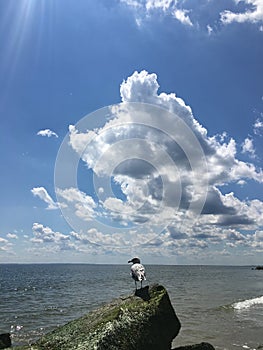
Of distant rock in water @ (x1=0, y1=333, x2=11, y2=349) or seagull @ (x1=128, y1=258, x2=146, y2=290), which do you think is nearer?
distant rock in water @ (x1=0, y1=333, x2=11, y2=349)

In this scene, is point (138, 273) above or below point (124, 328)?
above

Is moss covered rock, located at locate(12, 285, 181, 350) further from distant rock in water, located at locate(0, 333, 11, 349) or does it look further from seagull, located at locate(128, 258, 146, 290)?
distant rock in water, located at locate(0, 333, 11, 349)

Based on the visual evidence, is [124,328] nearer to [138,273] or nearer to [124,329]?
[124,329]

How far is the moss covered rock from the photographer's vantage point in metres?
9.78

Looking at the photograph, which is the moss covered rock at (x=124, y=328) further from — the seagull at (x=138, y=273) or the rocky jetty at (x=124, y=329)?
the seagull at (x=138, y=273)

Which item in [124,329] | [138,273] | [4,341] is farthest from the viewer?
[138,273]

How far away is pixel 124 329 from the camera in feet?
33.4

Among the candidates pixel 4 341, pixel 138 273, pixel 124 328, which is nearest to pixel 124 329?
pixel 124 328

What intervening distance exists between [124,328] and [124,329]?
26 millimetres

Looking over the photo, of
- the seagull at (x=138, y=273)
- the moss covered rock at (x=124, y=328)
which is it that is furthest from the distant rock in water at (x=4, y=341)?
the seagull at (x=138, y=273)

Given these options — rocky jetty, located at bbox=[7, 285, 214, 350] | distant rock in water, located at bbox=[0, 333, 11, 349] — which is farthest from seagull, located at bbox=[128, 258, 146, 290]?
distant rock in water, located at bbox=[0, 333, 11, 349]

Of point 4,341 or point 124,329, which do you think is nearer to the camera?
point 124,329

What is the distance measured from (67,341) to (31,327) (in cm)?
1545

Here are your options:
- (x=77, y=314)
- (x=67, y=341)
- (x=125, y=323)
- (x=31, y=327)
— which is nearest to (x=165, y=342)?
(x=125, y=323)
